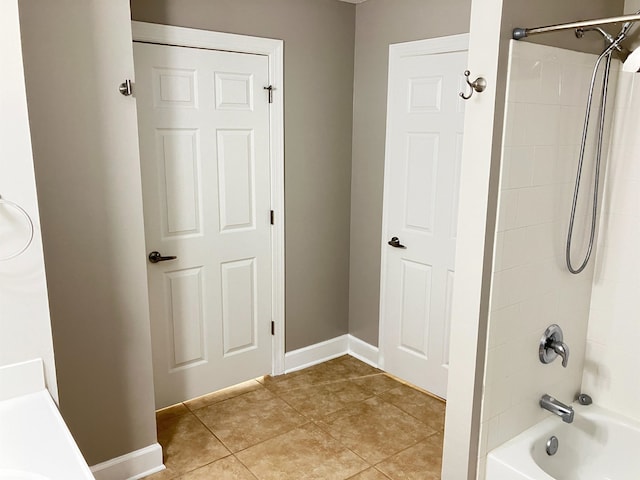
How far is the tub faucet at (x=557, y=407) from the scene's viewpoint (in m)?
2.25

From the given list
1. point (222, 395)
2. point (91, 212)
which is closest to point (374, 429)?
point (222, 395)

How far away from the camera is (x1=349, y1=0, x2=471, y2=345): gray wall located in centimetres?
306

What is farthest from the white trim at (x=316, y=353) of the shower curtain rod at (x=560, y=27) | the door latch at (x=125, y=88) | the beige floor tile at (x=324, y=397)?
the shower curtain rod at (x=560, y=27)

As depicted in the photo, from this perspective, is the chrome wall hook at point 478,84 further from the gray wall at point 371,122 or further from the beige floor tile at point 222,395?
the beige floor tile at point 222,395

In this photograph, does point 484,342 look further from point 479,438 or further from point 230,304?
point 230,304

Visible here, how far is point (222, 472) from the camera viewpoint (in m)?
2.57

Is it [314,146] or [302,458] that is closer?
[302,458]

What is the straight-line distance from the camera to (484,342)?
2061mm

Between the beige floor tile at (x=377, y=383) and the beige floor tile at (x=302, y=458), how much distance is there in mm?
594

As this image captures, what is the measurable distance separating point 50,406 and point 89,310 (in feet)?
2.46

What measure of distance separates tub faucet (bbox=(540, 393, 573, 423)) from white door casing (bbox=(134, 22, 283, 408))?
1714 millimetres

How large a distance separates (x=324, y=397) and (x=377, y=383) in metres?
0.39

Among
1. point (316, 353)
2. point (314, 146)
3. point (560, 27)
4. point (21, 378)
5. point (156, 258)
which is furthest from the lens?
point (316, 353)

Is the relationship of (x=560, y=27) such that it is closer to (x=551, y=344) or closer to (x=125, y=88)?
(x=551, y=344)
